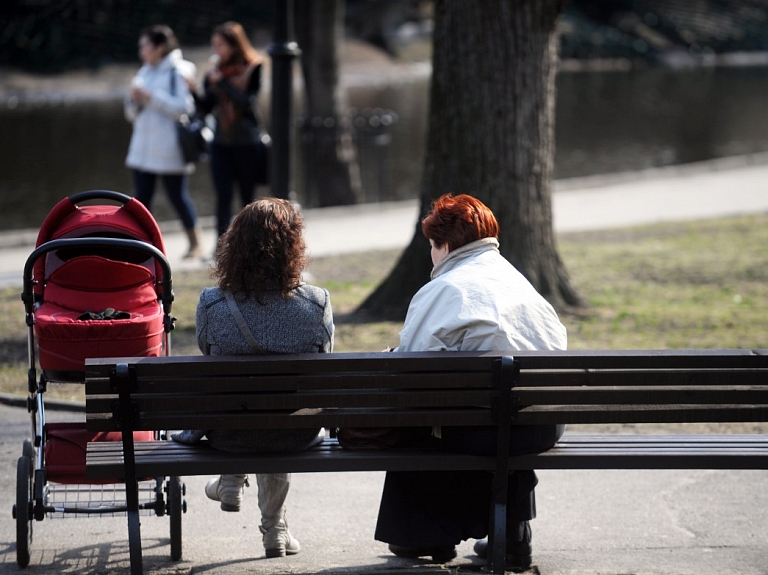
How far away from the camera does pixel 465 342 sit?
3.89m

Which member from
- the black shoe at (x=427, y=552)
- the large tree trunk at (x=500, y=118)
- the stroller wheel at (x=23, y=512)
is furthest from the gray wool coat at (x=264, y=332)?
the large tree trunk at (x=500, y=118)

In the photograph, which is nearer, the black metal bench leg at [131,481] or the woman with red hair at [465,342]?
the black metal bench leg at [131,481]

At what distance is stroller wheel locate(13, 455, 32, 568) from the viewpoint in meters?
4.11

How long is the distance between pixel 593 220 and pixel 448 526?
9.17 meters

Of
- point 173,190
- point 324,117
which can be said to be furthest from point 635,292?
point 324,117

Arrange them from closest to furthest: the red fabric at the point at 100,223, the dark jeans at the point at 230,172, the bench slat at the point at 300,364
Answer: the bench slat at the point at 300,364 < the red fabric at the point at 100,223 < the dark jeans at the point at 230,172

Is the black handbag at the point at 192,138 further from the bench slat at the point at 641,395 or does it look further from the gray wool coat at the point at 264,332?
the bench slat at the point at 641,395

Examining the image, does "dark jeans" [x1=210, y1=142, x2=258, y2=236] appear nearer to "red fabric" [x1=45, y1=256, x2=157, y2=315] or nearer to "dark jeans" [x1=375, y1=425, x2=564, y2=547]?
"red fabric" [x1=45, y1=256, x2=157, y2=315]

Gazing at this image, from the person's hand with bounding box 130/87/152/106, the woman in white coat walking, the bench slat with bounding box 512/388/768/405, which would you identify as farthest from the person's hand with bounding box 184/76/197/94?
the bench slat with bounding box 512/388/768/405

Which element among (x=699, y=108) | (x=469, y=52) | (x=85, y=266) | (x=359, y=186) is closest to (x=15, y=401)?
(x=85, y=266)

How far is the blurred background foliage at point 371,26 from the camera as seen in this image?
38.9 meters

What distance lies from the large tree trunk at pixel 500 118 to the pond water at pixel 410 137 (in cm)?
688

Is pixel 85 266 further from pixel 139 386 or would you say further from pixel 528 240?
pixel 528 240

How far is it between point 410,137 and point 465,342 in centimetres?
2069
